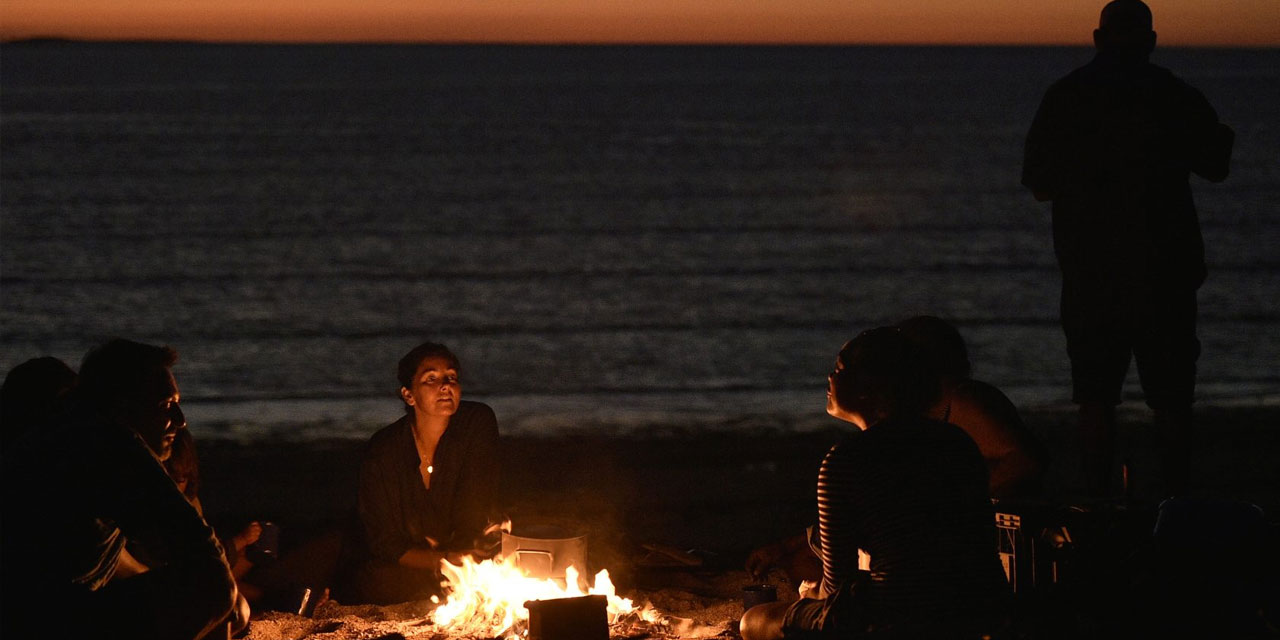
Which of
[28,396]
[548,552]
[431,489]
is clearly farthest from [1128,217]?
[28,396]

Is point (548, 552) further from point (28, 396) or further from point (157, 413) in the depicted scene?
point (28, 396)

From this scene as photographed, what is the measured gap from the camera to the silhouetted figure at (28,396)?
4117mm

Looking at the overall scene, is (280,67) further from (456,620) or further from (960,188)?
(456,620)

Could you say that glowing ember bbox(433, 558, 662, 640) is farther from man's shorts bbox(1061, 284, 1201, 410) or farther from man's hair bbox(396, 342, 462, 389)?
man's shorts bbox(1061, 284, 1201, 410)

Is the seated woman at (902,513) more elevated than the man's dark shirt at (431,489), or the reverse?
the seated woman at (902,513)

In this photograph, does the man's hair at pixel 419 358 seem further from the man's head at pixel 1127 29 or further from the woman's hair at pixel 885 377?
the man's head at pixel 1127 29

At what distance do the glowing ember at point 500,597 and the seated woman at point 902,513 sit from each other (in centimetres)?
142

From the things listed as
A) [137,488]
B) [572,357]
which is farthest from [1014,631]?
[572,357]

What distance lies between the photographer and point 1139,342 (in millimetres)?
5574

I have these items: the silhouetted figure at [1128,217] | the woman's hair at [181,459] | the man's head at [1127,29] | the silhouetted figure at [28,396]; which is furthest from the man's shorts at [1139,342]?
the silhouetted figure at [28,396]

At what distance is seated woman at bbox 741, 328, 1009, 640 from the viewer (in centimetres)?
362

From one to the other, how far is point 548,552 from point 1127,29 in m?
3.11

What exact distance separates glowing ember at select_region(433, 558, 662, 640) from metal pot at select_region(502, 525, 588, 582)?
3 centimetres

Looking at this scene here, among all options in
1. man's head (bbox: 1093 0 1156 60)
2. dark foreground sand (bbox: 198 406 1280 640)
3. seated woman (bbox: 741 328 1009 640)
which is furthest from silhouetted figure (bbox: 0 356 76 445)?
man's head (bbox: 1093 0 1156 60)
